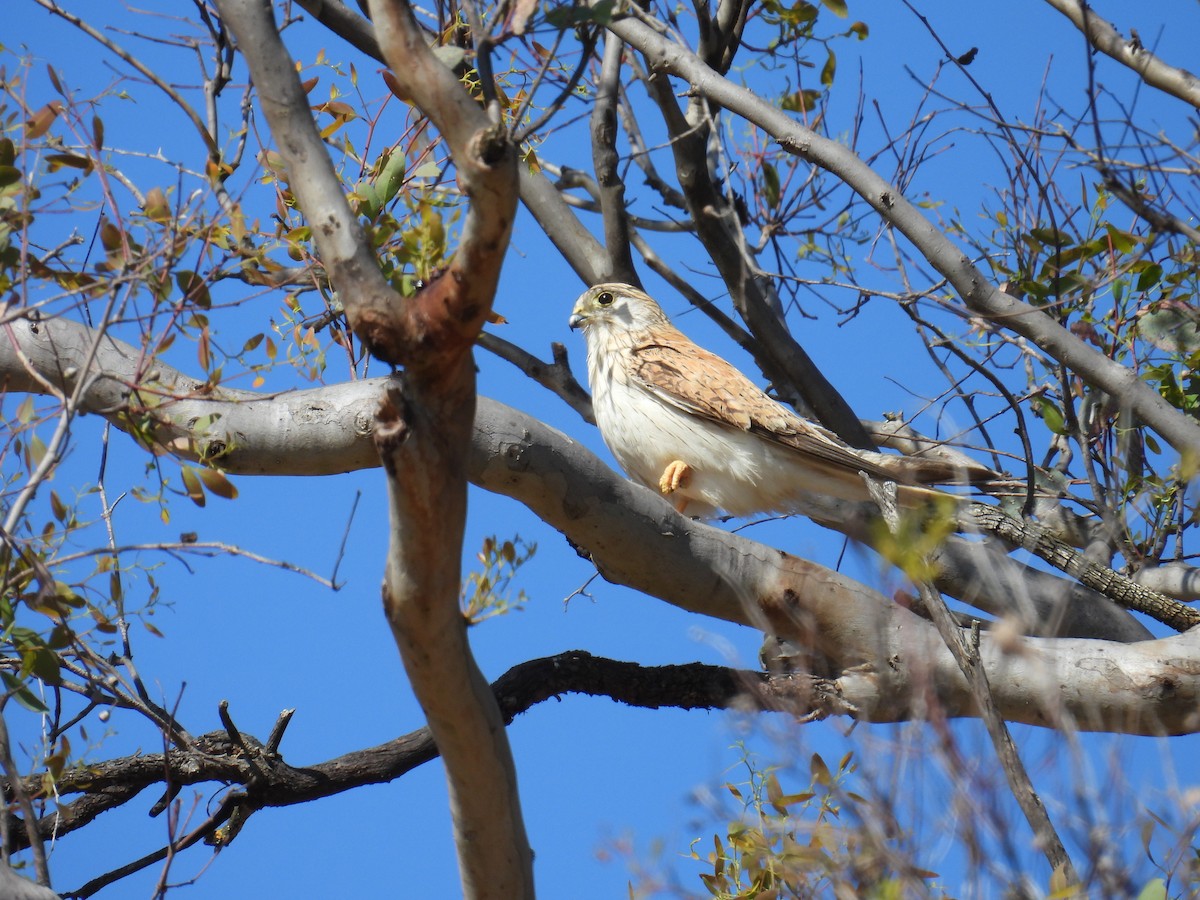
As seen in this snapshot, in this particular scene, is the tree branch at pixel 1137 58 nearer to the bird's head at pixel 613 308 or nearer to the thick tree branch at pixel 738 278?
the thick tree branch at pixel 738 278

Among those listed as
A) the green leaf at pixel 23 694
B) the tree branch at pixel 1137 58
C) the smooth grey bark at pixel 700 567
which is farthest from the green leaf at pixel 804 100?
the green leaf at pixel 23 694

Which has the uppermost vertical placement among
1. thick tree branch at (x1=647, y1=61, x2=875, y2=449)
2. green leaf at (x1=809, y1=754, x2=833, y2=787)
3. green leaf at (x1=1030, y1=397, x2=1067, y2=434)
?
thick tree branch at (x1=647, y1=61, x2=875, y2=449)

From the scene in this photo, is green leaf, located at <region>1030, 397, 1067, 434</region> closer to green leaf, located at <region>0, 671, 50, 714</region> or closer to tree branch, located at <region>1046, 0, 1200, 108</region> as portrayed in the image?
tree branch, located at <region>1046, 0, 1200, 108</region>

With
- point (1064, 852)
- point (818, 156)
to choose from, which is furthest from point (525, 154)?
point (1064, 852)

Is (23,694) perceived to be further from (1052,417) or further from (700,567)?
(1052,417)

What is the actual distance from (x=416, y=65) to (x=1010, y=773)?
1.53 meters

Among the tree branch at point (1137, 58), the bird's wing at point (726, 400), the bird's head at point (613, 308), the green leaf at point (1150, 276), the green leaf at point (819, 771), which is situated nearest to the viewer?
the green leaf at point (819, 771)

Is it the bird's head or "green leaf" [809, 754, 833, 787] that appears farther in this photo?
the bird's head

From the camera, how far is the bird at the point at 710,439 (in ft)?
14.7

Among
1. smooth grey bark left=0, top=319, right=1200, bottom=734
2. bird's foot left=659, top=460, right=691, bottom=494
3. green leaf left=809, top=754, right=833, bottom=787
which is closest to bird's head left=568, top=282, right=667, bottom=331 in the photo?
bird's foot left=659, top=460, right=691, bottom=494

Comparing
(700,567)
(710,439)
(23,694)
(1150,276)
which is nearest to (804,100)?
(710,439)

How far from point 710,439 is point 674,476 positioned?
0.21 metres

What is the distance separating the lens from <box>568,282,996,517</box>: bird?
448cm

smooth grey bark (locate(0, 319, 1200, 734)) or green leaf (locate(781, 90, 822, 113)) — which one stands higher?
green leaf (locate(781, 90, 822, 113))
